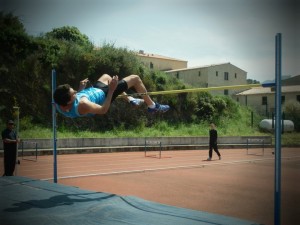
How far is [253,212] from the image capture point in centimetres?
453

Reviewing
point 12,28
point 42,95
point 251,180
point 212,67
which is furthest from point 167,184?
point 212,67

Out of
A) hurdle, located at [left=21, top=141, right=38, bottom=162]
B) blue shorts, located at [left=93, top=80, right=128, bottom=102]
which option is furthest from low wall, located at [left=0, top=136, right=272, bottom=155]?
blue shorts, located at [left=93, top=80, right=128, bottom=102]

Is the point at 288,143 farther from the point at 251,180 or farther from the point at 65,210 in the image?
the point at 65,210

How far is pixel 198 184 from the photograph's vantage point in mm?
6598

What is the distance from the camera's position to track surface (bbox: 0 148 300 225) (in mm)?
4803

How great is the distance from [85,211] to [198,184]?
3.28m

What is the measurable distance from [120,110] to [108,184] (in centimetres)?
1163

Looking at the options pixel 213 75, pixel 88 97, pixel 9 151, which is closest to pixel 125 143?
pixel 9 151

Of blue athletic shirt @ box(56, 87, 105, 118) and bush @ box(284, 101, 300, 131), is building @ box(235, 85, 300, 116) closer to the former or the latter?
bush @ box(284, 101, 300, 131)

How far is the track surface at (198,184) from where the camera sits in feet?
15.8

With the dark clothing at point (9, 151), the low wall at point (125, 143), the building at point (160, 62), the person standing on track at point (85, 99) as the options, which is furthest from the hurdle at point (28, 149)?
the building at point (160, 62)

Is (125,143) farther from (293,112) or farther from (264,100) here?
(264,100)

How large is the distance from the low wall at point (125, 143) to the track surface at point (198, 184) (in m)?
1.74

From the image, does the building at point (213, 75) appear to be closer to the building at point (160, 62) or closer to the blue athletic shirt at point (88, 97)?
the building at point (160, 62)
